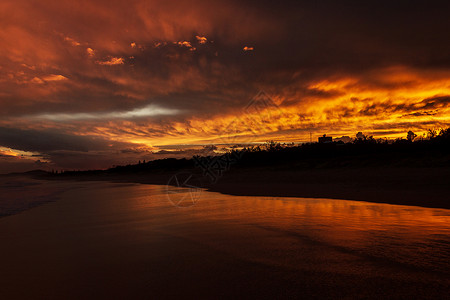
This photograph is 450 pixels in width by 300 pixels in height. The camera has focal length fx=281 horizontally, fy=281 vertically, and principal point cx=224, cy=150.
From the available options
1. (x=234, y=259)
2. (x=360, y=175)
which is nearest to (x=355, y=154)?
(x=360, y=175)

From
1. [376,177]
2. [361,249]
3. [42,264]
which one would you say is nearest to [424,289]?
[361,249]

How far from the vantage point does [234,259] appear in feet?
11.0

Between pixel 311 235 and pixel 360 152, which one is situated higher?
pixel 360 152

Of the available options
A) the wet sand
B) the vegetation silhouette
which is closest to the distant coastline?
the vegetation silhouette

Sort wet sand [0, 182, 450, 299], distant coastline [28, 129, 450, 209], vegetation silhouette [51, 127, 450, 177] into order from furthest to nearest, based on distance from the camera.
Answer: vegetation silhouette [51, 127, 450, 177] → distant coastline [28, 129, 450, 209] → wet sand [0, 182, 450, 299]

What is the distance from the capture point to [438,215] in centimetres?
602

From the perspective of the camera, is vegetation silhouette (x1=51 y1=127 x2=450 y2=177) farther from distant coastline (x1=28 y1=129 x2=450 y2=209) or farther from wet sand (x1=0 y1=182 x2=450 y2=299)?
wet sand (x1=0 y1=182 x2=450 y2=299)

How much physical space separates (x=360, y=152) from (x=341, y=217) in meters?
20.6

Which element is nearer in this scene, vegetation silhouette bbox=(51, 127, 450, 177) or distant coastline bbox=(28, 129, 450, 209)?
distant coastline bbox=(28, 129, 450, 209)

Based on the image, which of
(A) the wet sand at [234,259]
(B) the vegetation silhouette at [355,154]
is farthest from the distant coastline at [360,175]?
(A) the wet sand at [234,259]

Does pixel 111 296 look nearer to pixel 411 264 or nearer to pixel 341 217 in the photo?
pixel 411 264

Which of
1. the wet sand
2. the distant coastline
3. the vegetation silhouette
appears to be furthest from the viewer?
the vegetation silhouette

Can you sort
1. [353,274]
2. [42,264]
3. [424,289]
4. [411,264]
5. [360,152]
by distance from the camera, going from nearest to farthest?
[424,289] < [353,274] < [411,264] < [42,264] < [360,152]

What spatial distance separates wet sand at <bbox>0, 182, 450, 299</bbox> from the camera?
252cm
